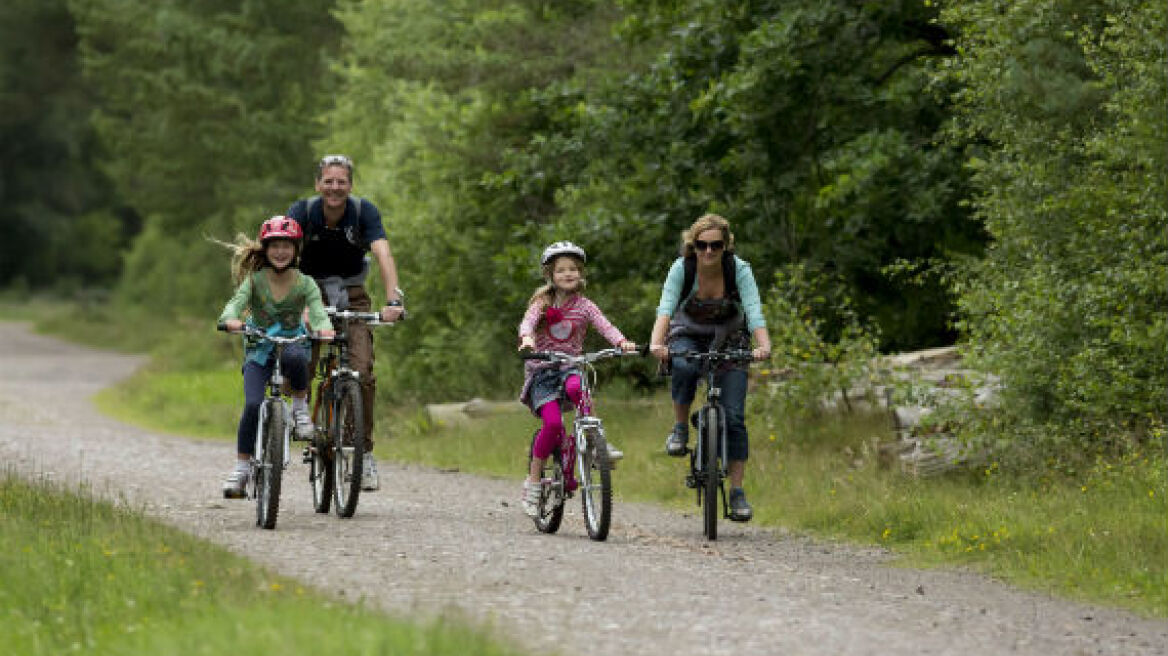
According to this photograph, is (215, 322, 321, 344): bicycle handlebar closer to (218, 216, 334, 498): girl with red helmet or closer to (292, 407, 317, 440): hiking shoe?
(218, 216, 334, 498): girl with red helmet

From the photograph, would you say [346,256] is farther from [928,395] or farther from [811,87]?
[811,87]

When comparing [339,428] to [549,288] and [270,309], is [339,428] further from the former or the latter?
[549,288]

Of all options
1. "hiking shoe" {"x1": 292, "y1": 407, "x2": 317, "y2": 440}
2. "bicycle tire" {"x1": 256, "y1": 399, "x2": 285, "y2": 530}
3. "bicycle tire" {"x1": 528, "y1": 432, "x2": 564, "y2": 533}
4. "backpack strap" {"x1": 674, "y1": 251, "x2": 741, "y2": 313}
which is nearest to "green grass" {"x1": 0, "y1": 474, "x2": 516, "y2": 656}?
"bicycle tire" {"x1": 256, "y1": 399, "x2": 285, "y2": 530}

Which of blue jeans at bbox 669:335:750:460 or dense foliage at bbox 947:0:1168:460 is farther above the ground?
dense foliage at bbox 947:0:1168:460

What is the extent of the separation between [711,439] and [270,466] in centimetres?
282

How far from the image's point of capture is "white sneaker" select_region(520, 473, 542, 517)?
1134cm

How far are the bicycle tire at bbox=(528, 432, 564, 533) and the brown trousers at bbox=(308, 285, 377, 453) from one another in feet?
4.33

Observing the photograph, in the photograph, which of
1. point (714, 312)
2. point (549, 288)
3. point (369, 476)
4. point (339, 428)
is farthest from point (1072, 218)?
point (339, 428)

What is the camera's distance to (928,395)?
1387 cm

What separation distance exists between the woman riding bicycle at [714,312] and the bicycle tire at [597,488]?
891 mm

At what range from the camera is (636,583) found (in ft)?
29.3

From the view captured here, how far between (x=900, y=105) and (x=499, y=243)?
684 centimetres

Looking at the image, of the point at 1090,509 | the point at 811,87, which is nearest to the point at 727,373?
the point at 1090,509

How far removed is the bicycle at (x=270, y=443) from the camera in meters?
10.8
